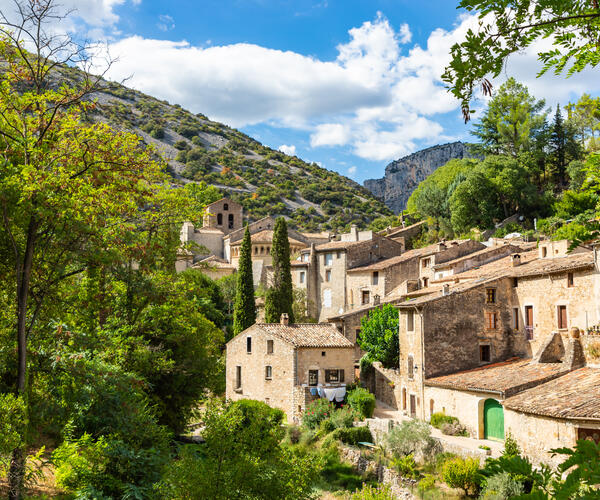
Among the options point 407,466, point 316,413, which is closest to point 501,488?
point 407,466

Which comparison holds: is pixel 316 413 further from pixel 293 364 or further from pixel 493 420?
pixel 493 420

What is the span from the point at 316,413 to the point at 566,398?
605 inches

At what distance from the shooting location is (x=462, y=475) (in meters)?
23.4

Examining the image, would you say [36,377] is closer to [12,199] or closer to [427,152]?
[12,199]

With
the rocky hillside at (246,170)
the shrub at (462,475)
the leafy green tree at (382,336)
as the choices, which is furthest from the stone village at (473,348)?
the rocky hillside at (246,170)

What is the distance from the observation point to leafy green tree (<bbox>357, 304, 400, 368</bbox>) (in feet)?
128

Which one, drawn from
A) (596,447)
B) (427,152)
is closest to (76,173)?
(596,447)

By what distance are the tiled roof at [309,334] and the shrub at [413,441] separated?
11.2 m

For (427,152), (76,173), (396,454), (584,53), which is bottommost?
(396,454)

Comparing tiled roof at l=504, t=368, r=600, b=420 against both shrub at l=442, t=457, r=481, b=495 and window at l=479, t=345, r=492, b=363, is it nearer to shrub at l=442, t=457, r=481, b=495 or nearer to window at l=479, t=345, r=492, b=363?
shrub at l=442, t=457, r=481, b=495

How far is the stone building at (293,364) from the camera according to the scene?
1495 inches

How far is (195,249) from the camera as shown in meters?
25.3

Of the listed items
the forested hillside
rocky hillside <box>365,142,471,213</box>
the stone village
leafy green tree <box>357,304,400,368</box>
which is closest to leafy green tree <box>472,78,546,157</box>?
the forested hillside

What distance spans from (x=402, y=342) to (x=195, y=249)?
16.5 m
